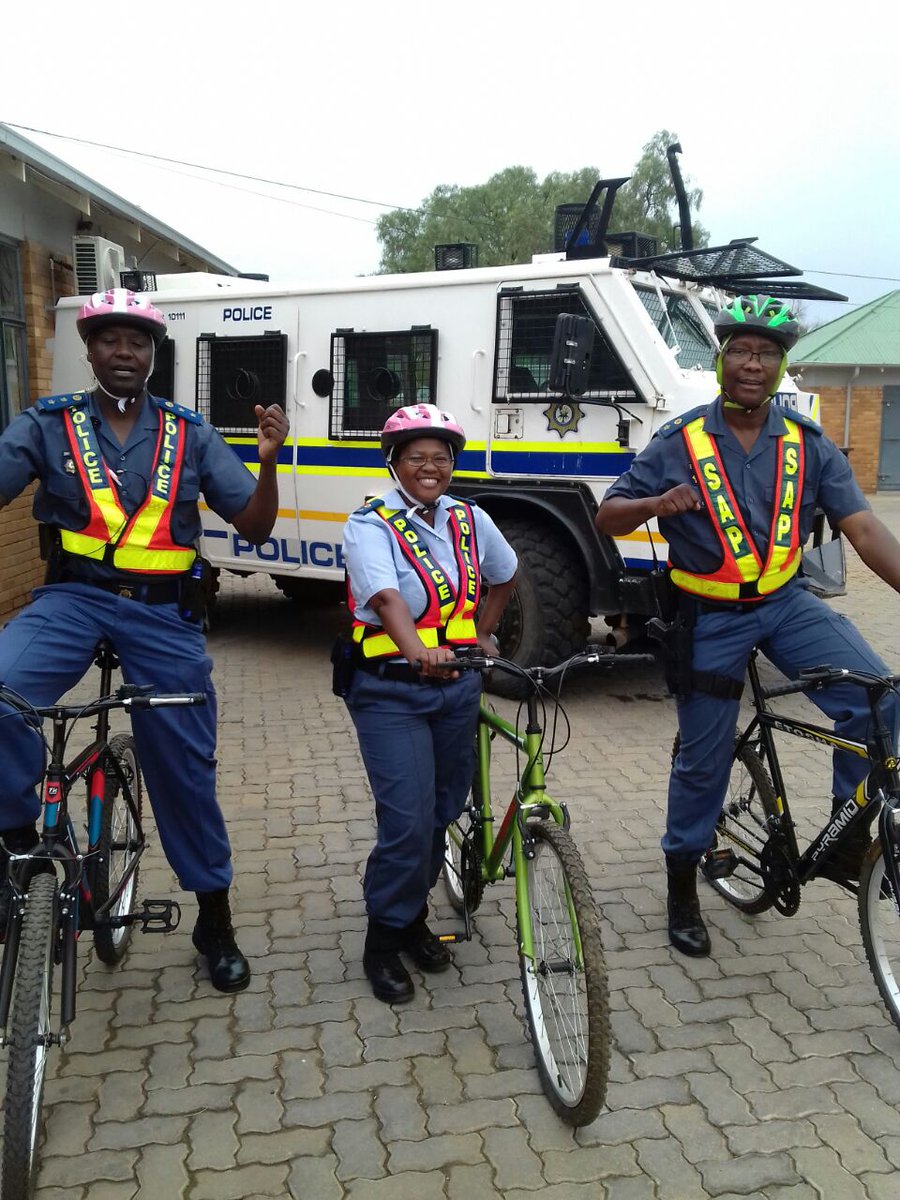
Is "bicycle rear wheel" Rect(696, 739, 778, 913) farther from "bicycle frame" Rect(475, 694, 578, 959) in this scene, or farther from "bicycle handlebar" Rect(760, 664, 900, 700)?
"bicycle frame" Rect(475, 694, 578, 959)

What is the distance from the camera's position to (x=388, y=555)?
10.0 feet

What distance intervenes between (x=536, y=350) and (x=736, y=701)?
3474 mm

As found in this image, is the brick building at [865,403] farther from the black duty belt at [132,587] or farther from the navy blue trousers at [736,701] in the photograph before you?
the black duty belt at [132,587]

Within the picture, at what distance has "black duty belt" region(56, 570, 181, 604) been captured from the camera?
3105 millimetres

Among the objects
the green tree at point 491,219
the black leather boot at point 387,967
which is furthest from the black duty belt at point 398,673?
the green tree at point 491,219

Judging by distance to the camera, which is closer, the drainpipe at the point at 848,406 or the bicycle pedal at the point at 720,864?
the bicycle pedal at the point at 720,864

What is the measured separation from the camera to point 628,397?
6.05 m

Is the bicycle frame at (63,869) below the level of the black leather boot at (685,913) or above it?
above

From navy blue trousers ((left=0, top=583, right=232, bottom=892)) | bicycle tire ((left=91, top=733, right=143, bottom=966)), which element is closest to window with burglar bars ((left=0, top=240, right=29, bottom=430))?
bicycle tire ((left=91, top=733, right=143, bottom=966))

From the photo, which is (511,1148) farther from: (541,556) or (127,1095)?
(541,556)

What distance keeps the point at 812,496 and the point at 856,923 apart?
1.62m

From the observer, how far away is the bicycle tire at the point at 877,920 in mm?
3025

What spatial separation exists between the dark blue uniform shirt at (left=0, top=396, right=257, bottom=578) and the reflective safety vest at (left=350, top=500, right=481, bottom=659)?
1.77ft

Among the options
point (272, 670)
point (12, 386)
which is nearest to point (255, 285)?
point (12, 386)
